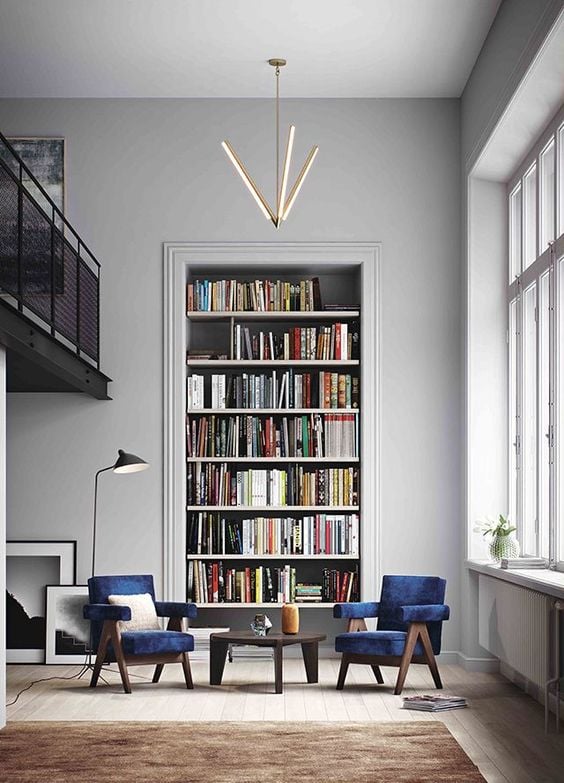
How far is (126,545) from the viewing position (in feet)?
28.0

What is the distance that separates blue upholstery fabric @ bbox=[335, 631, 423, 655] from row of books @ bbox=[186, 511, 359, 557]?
61.9 inches

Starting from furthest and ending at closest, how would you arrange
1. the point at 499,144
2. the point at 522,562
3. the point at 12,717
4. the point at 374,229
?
the point at 374,229 → the point at 499,144 → the point at 522,562 → the point at 12,717

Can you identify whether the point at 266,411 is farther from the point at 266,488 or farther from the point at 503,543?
the point at 503,543

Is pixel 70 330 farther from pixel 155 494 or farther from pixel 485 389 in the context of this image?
pixel 485 389

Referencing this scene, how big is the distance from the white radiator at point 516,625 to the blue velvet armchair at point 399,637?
369 mm

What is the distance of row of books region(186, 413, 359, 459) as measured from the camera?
28.4ft

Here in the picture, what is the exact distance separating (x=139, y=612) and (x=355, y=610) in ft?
4.79

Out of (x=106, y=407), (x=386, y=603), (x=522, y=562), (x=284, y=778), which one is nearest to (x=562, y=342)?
(x=522, y=562)

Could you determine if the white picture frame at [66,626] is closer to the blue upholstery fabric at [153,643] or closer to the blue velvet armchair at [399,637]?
the blue upholstery fabric at [153,643]

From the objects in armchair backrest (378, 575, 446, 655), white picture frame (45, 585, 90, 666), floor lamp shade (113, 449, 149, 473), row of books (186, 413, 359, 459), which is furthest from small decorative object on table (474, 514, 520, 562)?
white picture frame (45, 585, 90, 666)

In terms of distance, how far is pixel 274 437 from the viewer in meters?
8.72

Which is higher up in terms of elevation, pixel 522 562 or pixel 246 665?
pixel 522 562

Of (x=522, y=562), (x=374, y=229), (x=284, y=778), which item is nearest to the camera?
(x=284, y=778)

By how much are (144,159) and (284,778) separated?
210 inches
